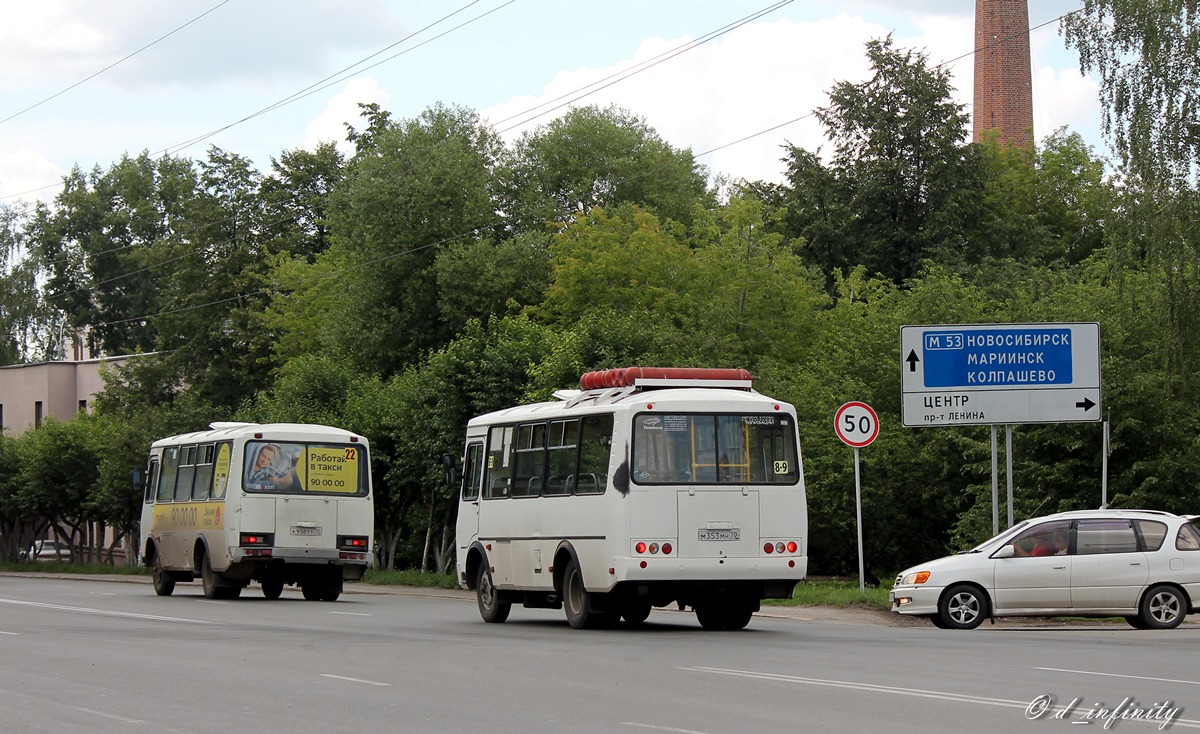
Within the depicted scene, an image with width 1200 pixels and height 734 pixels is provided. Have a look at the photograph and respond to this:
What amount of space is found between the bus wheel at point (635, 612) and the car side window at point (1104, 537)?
5491mm

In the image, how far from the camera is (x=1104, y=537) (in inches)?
793

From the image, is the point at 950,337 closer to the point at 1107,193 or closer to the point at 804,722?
the point at 1107,193

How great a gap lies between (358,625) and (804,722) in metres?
11.9

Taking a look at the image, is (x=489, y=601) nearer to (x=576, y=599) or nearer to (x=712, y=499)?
(x=576, y=599)

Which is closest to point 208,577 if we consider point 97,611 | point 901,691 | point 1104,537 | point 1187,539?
point 97,611

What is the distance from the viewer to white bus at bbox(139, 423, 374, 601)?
28906 mm

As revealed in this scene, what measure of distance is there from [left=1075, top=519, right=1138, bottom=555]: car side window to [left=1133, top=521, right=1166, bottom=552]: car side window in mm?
88

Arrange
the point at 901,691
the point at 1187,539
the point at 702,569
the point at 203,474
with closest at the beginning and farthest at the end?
1. the point at 901,691
2. the point at 702,569
3. the point at 1187,539
4. the point at 203,474

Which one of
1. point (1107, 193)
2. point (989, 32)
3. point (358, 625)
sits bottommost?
point (358, 625)

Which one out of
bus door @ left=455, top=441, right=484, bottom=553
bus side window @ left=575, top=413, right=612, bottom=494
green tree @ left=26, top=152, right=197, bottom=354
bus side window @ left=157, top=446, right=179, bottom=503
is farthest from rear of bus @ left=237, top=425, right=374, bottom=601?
green tree @ left=26, top=152, right=197, bottom=354

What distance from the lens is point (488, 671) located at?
46.0 feet

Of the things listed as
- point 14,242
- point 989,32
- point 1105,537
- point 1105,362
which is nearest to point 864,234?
point 989,32

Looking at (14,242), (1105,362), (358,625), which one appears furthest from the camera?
(14,242)

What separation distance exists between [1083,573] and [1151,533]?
39.3 inches
